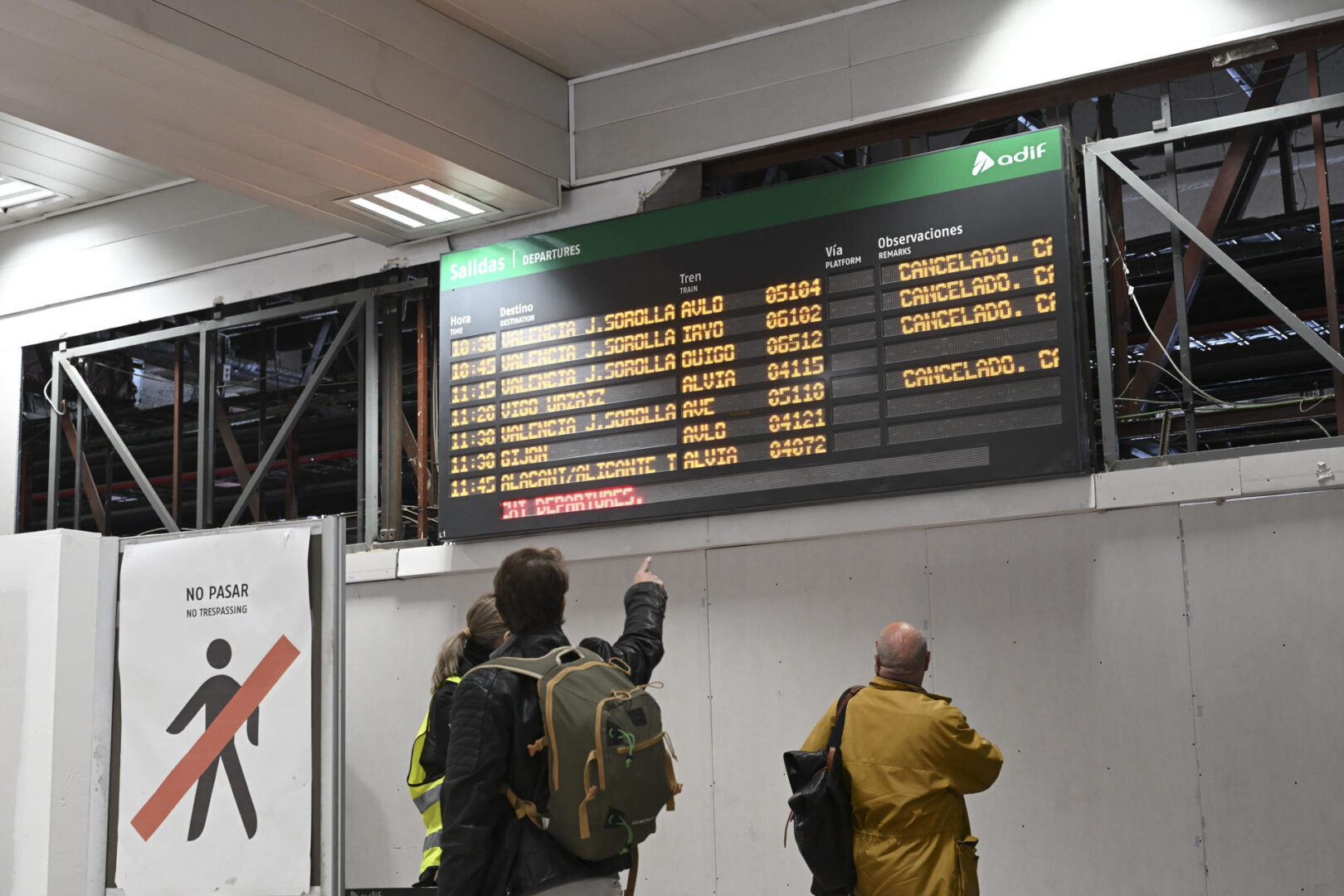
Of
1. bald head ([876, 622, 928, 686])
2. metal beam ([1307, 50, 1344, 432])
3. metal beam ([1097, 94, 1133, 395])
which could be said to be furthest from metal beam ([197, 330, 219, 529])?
metal beam ([1307, 50, 1344, 432])

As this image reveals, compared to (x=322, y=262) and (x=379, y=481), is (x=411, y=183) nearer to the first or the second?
(x=322, y=262)

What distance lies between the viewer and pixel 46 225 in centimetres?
755

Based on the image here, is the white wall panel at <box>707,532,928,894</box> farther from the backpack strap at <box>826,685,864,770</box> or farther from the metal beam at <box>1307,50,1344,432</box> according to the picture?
the metal beam at <box>1307,50,1344,432</box>

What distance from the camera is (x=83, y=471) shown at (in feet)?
24.5

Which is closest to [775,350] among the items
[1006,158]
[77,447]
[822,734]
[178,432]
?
[1006,158]

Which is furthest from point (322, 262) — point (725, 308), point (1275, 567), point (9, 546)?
point (1275, 567)

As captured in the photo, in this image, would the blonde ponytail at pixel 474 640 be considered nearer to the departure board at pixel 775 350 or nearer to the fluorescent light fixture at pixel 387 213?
the departure board at pixel 775 350

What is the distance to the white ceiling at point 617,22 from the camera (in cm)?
→ 548

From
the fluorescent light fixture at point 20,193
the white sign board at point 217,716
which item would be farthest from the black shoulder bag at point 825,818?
the fluorescent light fixture at point 20,193

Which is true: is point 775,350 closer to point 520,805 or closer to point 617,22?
point 617,22

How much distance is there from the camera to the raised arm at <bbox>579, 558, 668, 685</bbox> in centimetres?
311

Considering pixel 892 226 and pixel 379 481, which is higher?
pixel 892 226

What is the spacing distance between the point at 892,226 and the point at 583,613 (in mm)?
2142

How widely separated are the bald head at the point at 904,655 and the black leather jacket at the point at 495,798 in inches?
45.4
